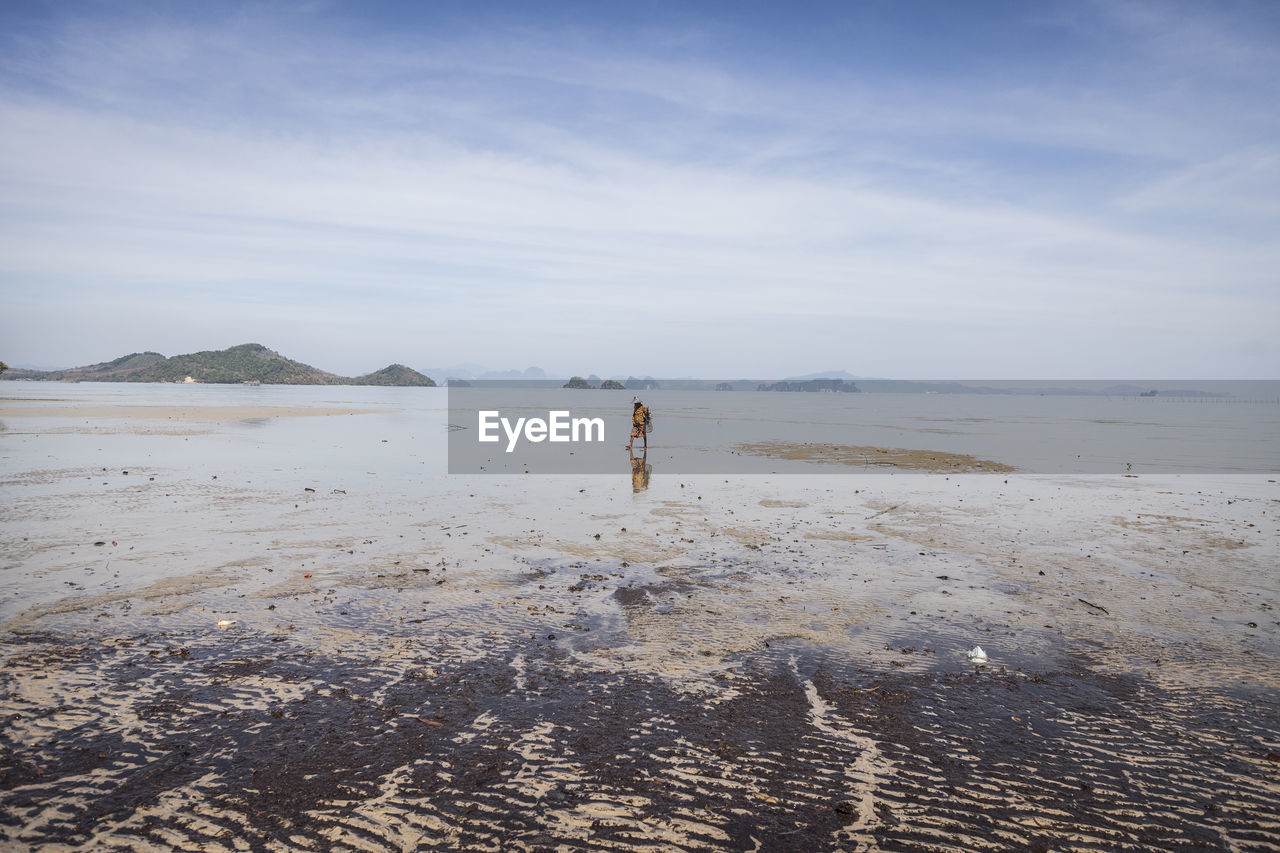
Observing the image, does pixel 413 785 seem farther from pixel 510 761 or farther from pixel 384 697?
pixel 384 697

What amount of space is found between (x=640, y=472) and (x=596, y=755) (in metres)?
22.5

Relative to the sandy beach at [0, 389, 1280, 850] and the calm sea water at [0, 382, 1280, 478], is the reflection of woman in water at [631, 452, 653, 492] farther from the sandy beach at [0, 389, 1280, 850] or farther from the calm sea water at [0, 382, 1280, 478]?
the sandy beach at [0, 389, 1280, 850]

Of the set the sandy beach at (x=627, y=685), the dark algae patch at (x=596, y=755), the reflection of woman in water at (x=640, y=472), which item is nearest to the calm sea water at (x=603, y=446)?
the reflection of woman in water at (x=640, y=472)

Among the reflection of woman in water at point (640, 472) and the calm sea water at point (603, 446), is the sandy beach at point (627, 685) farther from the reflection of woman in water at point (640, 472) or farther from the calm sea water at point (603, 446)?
the calm sea water at point (603, 446)

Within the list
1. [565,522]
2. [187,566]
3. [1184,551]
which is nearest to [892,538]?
[1184,551]

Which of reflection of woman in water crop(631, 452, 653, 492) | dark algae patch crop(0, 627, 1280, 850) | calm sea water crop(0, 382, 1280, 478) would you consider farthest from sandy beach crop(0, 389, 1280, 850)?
calm sea water crop(0, 382, 1280, 478)

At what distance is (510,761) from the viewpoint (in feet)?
21.9

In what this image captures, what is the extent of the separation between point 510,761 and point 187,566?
33.2 ft

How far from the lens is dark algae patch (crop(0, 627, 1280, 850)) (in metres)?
5.67

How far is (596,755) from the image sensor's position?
268 inches

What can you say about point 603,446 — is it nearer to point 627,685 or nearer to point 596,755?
point 627,685

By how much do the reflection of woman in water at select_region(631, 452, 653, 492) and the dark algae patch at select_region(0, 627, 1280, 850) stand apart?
15988 mm

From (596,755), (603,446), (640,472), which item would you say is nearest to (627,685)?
(596,755)

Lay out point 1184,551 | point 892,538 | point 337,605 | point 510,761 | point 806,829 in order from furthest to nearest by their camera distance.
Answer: point 892,538 < point 1184,551 < point 337,605 < point 510,761 < point 806,829
